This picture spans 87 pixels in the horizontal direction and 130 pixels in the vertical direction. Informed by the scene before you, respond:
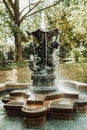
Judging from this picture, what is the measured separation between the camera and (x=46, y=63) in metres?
8.75

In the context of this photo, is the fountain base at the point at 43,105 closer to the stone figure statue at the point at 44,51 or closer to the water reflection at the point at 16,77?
the stone figure statue at the point at 44,51

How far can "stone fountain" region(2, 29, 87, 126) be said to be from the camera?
6738 millimetres

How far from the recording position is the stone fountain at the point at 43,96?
22.1ft

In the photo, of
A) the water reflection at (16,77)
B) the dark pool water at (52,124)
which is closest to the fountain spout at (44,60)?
the dark pool water at (52,124)

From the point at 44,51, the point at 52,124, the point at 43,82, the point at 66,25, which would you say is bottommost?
the point at 52,124

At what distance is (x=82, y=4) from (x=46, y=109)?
59.5 ft

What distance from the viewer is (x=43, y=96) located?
306 inches

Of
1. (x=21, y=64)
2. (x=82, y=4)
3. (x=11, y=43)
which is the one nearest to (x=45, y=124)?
(x=21, y=64)

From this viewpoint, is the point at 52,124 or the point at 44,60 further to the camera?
the point at 44,60

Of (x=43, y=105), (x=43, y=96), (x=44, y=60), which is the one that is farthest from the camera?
(x=44, y=60)

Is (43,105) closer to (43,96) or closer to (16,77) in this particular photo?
(43,96)

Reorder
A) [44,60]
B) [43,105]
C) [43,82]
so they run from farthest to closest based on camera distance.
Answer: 1. [44,60]
2. [43,82]
3. [43,105]

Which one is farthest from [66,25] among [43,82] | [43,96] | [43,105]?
[43,105]

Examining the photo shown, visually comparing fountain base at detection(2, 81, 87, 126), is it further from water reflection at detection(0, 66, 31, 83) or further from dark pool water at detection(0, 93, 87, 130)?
water reflection at detection(0, 66, 31, 83)
